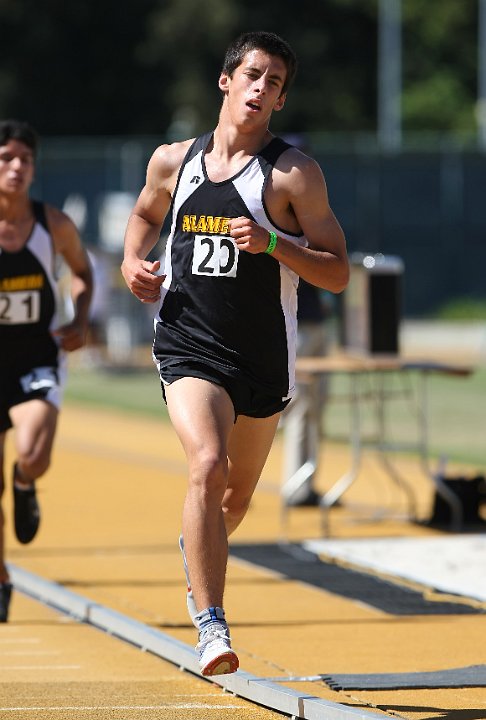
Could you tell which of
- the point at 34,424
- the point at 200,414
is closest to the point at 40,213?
the point at 34,424

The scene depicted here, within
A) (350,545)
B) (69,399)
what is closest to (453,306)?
(69,399)

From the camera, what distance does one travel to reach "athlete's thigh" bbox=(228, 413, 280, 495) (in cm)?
669

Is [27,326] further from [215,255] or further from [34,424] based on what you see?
[215,255]

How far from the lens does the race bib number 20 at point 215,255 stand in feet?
20.9

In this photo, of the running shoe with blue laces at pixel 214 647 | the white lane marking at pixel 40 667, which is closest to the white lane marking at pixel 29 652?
the white lane marking at pixel 40 667

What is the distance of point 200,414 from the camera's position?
20.6 feet

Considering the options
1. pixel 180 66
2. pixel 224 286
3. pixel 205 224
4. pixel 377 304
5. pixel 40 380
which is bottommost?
pixel 40 380

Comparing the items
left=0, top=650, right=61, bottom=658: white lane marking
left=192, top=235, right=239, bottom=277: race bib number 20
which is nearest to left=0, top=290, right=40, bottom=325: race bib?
left=0, top=650, right=61, bottom=658: white lane marking

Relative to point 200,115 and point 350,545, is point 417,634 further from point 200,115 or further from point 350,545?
point 200,115

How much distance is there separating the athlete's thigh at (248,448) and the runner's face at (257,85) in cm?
116

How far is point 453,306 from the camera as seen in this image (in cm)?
4388

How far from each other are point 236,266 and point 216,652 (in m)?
1.46

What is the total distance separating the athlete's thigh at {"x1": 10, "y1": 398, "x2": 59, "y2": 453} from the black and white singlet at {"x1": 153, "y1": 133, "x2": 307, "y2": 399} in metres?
2.04

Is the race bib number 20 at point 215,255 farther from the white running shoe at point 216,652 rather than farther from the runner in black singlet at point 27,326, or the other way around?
the runner in black singlet at point 27,326
